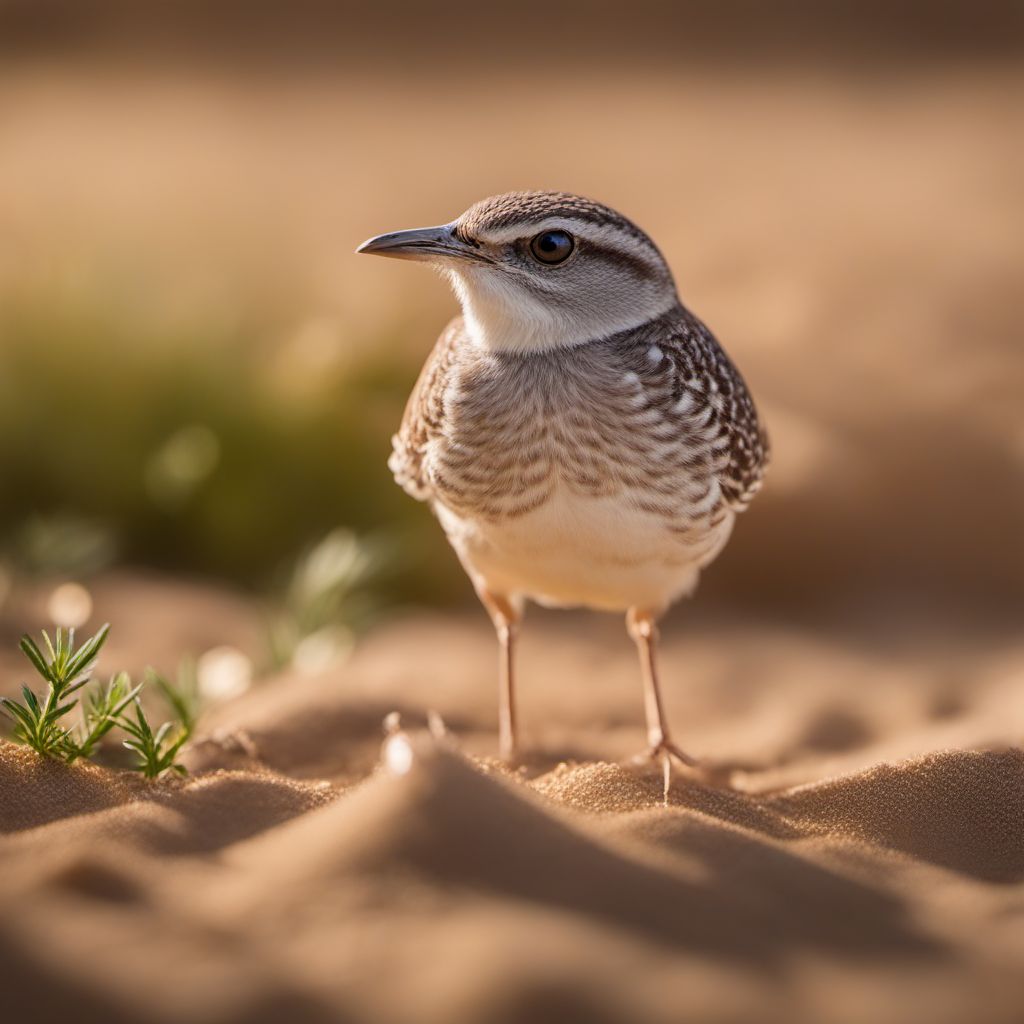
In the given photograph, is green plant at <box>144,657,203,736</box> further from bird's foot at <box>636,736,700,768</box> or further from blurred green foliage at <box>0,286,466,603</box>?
blurred green foliage at <box>0,286,466,603</box>

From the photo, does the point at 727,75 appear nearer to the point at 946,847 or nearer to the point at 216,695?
the point at 216,695

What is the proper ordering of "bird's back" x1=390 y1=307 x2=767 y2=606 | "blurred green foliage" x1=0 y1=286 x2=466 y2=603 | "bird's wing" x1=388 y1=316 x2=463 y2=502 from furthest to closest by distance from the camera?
"blurred green foliage" x1=0 y1=286 x2=466 y2=603
"bird's wing" x1=388 y1=316 x2=463 y2=502
"bird's back" x1=390 y1=307 x2=767 y2=606

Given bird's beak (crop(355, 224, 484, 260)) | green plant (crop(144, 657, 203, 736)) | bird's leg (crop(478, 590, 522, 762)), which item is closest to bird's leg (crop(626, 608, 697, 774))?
bird's leg (crop(478, 590, 522, 762))

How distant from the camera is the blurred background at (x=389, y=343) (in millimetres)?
7184

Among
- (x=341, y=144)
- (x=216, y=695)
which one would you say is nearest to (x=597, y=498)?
(x=216, y=695)

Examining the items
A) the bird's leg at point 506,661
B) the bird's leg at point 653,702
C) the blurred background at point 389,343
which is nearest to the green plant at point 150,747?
the bird's leg at point 506,661

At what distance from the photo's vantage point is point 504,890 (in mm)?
3080

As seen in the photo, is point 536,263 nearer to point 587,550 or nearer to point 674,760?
point 587,550

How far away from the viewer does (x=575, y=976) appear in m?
2.70

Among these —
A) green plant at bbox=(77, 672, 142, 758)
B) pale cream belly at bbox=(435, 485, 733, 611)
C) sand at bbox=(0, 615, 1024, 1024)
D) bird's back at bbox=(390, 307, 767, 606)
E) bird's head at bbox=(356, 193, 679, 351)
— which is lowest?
sand at bbox=(0, 615, 1024, 1024)

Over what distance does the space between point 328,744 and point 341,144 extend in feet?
28.6

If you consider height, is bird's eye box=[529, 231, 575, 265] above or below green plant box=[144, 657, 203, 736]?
above

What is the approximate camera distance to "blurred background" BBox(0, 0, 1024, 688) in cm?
718

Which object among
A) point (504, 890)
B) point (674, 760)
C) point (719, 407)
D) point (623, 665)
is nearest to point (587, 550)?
point (719, 407)
